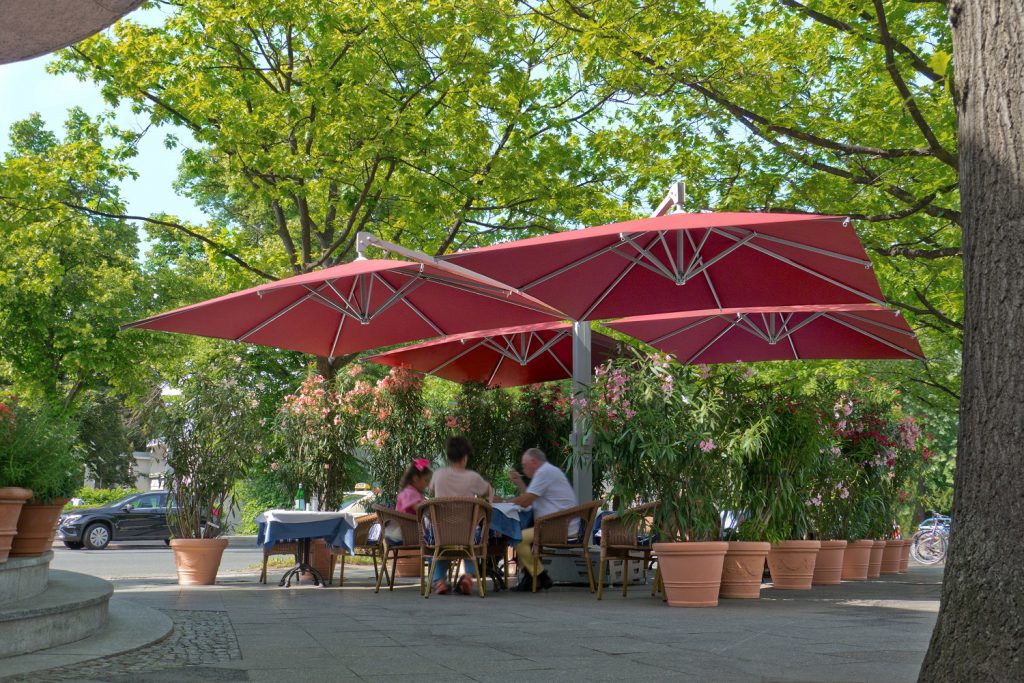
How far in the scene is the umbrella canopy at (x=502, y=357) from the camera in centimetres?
1302

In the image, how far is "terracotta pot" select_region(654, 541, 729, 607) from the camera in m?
8.48

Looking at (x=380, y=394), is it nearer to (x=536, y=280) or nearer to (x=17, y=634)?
(x=536, y=280)

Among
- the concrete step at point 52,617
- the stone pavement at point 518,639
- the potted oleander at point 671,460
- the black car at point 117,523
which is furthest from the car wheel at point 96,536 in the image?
the potted oleander at point 671,460

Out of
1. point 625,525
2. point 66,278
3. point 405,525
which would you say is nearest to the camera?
point 625,525

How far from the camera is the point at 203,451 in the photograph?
35.8 ft

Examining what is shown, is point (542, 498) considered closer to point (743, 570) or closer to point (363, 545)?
point (743, 570)

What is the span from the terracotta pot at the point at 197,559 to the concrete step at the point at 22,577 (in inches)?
160

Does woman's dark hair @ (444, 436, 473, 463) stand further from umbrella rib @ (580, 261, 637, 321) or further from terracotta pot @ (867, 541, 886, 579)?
terracotta pot @ (867, 541, 886, 579)

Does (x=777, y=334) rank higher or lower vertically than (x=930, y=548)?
higher

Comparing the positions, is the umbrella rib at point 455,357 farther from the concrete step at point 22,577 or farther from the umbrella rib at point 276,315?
the concrete step at point 22,577

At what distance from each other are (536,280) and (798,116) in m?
4.08

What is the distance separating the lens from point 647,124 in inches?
587

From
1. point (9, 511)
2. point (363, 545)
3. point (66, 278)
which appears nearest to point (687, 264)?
point (363, 545)

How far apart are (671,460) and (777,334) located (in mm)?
3995
